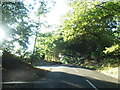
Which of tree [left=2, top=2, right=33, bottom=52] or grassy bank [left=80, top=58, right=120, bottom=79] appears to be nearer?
tree [left=2, top=2, right=33, bottom=52]

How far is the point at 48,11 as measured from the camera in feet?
43.8

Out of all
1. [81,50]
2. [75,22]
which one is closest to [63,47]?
[81,50]

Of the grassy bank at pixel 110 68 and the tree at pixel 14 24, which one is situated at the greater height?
the tree at pixel 14 24

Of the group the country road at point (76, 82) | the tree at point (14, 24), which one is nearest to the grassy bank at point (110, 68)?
the country road at point (76, 82)

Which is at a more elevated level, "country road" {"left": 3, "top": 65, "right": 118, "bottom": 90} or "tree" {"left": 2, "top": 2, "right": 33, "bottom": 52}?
"tree" {"left": 2, "top": 2, "right": 33, "bottom": 52}

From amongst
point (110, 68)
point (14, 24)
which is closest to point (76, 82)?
point (14, 24)

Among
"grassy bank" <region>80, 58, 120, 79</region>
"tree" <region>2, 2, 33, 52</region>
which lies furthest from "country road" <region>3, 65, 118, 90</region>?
"tree" <region>2, 2, 33, 52</region>

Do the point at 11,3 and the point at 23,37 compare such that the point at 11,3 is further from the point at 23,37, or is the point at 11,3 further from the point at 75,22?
the point at 75,22

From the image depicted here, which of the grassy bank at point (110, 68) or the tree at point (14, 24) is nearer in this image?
the tree at point (14, 24)

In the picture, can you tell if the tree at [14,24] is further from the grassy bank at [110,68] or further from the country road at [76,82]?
the grassy bank at [110,68]

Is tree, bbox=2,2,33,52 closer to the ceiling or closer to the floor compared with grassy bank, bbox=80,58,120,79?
closer to the ceiling

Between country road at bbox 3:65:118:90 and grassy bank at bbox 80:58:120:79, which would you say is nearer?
country road at bbox 3:65:118:90

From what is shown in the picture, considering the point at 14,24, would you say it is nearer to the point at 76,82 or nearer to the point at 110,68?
the point at 76,82

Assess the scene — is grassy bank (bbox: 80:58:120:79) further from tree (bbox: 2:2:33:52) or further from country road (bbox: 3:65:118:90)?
tree (bbox: 2:2:33:52)
